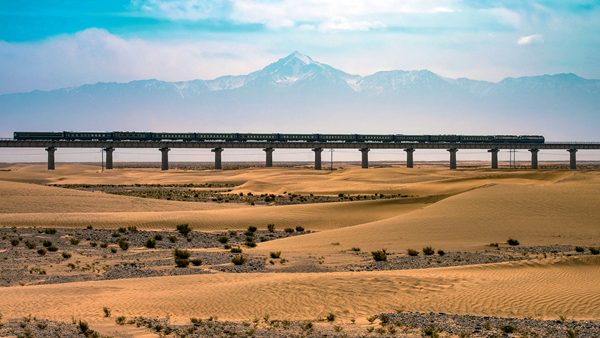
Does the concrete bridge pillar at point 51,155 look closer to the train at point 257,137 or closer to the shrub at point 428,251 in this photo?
the train at point 257,137

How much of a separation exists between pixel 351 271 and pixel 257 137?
8859cm

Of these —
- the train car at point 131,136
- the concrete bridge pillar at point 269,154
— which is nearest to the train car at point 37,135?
the train car at point 131,136

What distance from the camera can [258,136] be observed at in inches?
4058

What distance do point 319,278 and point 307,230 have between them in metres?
15.7

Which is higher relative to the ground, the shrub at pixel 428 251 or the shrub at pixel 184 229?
the shrub at pixel 428 251

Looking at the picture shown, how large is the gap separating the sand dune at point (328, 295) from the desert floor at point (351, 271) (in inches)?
1.2

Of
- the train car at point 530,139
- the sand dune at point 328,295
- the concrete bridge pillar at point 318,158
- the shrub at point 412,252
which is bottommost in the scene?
the shrub at point 412,252

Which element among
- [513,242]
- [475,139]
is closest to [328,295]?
[513,242]

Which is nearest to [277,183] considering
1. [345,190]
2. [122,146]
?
[345,190]

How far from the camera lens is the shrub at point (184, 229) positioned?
25.9 metres

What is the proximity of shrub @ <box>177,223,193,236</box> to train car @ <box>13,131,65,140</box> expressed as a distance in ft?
272

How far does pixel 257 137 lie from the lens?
4053 inches

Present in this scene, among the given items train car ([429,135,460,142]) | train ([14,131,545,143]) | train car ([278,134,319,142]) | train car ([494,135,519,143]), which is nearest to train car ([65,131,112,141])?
train ([14,131,545,143])

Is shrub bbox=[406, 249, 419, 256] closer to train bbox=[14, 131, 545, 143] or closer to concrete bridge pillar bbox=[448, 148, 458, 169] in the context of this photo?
train bbox=[14, 131, 545, 143]
